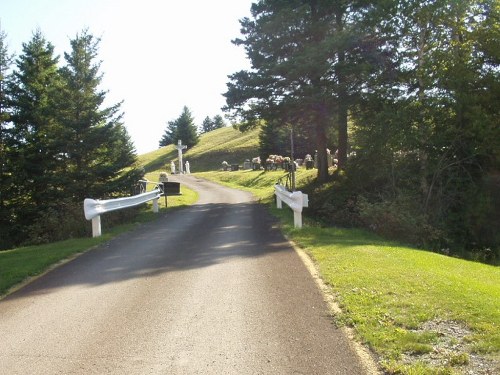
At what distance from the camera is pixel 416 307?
5406 millimetres

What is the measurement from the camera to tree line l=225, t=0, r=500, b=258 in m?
16.0

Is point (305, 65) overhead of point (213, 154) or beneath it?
overhead

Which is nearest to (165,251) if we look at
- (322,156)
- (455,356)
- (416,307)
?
(416,307)

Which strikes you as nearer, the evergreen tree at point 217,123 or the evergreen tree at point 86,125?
the evergreen tree at point 86,125

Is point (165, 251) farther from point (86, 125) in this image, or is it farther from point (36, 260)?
point (86, 125)

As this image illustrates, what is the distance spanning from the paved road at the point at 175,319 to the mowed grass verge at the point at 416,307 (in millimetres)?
360

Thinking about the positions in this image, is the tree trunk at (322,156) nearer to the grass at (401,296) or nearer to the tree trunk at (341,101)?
the tree trunk at (341,101)

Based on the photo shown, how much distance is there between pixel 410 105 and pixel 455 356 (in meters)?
15.0

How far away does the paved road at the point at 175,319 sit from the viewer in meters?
4.22

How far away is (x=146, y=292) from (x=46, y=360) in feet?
7.38

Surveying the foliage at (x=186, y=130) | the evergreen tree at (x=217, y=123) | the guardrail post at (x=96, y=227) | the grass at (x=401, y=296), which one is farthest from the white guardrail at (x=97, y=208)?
the evergreen tree at (x=217, y=123)

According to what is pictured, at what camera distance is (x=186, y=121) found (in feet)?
273

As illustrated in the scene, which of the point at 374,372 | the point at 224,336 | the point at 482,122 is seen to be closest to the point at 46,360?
the point at 224,336

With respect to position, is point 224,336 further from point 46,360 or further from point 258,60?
point 258,60
